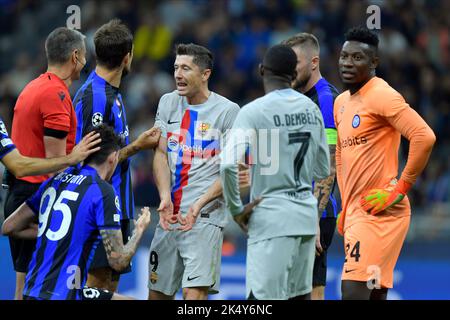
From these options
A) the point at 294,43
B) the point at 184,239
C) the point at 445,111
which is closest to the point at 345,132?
the point at 294,43

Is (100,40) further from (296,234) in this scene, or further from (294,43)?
(296,234)

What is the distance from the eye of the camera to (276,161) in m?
6.67

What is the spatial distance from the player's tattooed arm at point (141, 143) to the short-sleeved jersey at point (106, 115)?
86mm

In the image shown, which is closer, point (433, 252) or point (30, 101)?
point (30, 101)

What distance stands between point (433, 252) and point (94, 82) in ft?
20.9

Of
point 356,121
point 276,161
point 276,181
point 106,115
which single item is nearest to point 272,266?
point 276,181

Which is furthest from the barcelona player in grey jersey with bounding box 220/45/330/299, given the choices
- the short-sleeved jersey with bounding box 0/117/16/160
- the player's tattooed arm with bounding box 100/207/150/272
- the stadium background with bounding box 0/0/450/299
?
the stadium background with bounding box 0/0/450/299

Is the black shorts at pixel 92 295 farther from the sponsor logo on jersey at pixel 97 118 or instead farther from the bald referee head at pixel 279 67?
the bald referee head at pixel 279 67

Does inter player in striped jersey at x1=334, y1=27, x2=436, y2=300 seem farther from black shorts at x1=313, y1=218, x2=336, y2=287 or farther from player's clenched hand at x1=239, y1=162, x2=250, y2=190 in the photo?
player's clenched hand at x1=239, y1=162, x2=250, y2=190

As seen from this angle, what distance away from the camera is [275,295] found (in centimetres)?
659

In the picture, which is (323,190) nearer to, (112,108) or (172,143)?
(172,143)

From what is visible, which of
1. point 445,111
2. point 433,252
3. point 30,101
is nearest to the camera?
point 30,101

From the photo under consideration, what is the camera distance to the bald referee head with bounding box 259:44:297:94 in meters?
6.68

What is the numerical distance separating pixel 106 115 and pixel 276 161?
1.83 metres
